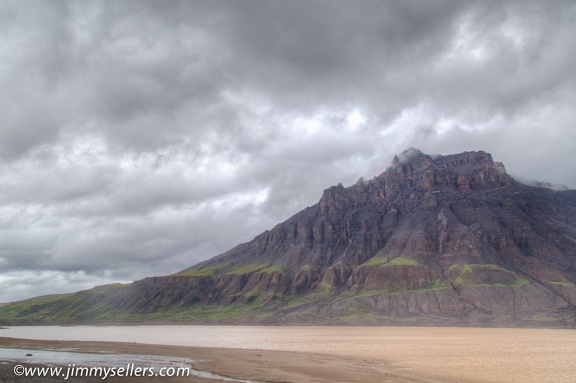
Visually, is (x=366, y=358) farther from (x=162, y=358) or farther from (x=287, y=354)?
(x=162, y=358)

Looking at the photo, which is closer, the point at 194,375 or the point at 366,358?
the point at 194,375

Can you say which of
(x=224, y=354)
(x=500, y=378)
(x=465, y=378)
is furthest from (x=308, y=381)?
(x=224, y=354)

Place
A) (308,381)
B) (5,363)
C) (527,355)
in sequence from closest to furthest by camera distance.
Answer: (308,381), (5,363), (527,355)

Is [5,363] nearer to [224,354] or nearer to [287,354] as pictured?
[224,354]

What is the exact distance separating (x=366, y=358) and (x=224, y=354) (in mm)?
24075

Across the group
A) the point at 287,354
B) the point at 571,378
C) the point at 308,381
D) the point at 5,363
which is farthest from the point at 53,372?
the point at 571,378

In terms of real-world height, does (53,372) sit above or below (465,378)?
above

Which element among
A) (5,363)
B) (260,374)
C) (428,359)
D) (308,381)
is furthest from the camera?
(428,359)

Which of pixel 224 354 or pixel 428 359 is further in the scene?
pixel 224 354

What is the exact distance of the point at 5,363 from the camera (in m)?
52.9

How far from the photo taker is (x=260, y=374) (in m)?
49.6

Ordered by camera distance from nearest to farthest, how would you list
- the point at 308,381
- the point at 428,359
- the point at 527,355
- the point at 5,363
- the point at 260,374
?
the point at 308,381
the point at 260,374
the point at 5,363
the point at 428,359
the point at 527,355

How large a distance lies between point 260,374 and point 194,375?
755 centimetres

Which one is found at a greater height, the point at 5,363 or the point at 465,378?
the point at 5,363
